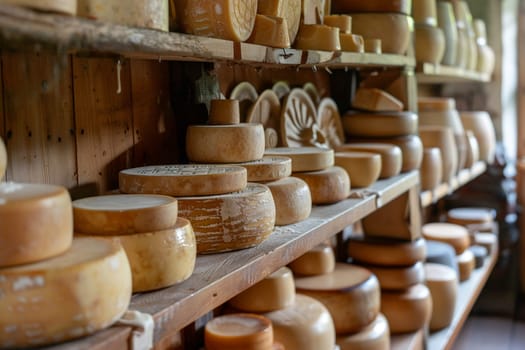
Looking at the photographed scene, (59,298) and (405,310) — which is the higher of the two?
(59,298)

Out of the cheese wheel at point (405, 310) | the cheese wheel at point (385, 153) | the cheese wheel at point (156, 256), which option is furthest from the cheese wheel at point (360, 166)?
the cheese wheel at point (156, 256)

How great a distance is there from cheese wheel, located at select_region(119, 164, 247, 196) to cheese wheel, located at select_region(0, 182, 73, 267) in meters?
0.25

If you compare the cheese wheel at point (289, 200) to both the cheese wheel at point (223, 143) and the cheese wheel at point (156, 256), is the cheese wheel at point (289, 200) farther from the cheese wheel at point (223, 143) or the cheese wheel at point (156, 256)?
the cheese wheel at point (156, 256)

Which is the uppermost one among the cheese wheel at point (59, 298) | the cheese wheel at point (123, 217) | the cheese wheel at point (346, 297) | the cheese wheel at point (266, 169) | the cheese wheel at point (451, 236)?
the cheese wheel at point (266, 169)

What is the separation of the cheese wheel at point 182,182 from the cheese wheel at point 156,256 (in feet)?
0.38

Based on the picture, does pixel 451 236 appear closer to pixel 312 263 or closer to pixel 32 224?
pixel 312 263

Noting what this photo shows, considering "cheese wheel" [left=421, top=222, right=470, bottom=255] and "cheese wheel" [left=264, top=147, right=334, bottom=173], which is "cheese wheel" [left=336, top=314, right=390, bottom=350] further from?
"cheese wheel" [left=421, top=222, right=470, bottom=255]

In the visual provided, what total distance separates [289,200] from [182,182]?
0.75 feet

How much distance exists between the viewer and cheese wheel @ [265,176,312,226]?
1.01 metres

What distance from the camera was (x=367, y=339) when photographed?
1.46 metres

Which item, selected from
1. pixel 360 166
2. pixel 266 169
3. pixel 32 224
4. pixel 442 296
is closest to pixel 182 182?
pixel 266 169

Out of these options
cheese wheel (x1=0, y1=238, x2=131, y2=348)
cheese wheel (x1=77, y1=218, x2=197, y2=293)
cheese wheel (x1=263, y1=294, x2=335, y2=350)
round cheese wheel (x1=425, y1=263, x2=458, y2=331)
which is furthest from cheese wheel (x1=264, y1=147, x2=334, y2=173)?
round cheese wheel (x1=425, y1=263, x2=458, y2=331)

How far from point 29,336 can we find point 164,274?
191mm

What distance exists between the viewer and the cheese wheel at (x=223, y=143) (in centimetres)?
98
